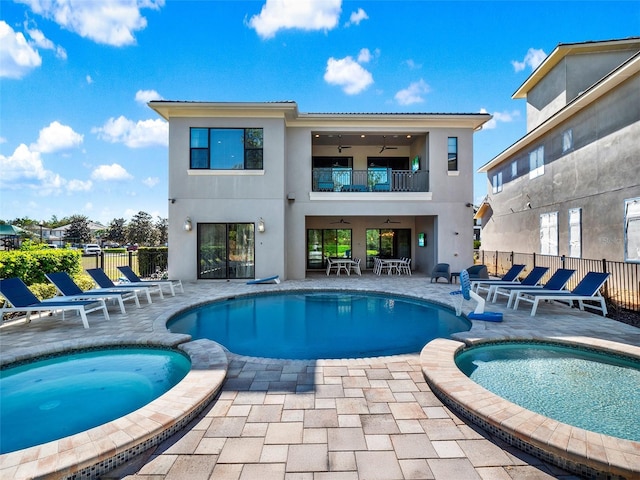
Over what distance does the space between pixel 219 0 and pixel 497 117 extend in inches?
478

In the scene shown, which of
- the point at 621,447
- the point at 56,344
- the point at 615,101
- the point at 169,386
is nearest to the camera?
the point at 621,447

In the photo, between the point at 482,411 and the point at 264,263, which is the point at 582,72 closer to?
the point at 264,263

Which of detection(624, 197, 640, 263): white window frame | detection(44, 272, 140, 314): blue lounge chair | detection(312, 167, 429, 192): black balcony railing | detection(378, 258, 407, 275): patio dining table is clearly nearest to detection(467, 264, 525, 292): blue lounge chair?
detection(624, 197, 640, 263): white window frame

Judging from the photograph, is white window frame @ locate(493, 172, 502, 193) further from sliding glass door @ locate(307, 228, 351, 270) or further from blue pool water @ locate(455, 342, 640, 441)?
blue pool water @ locate(455, 342, 640, 441)

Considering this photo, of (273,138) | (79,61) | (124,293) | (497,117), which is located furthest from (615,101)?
(79,61)

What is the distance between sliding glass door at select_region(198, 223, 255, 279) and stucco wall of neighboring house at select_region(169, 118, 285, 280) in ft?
0.79

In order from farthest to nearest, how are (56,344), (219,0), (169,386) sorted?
(219,0)
(56,344)
(169,386)

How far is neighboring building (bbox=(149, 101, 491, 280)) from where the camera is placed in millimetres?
13062

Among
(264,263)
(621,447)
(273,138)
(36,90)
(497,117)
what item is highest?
(36,90)

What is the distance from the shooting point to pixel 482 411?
3125 millimetres

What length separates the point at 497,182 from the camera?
21797 millimetres

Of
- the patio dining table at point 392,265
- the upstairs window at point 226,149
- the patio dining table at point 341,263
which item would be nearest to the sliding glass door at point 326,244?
the patio dining table at point 341,263

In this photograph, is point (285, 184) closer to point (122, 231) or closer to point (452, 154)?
point (452, 154)

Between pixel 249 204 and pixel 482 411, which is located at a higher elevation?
pixel 249 204
